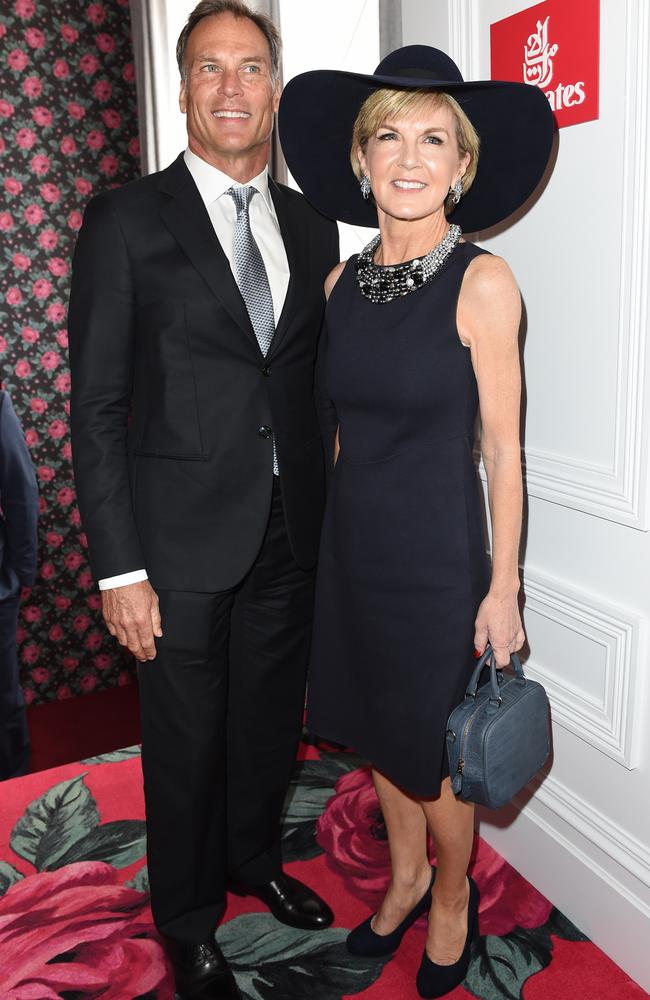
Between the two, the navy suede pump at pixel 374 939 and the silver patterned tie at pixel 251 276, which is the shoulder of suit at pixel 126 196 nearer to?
the silver patterned tie at pixel 251 276

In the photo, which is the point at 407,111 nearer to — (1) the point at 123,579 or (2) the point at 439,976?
(1) the point at 123,579

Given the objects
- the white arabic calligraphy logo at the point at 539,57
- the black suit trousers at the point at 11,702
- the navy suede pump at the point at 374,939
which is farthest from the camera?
the black suit trousers at the point at 11,702

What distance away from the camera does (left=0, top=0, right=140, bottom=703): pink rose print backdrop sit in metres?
4.01

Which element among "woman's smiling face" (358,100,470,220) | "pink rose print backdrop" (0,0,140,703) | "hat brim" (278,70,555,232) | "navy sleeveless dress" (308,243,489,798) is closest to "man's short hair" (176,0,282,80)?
"hat brim" (278,70,555,232)

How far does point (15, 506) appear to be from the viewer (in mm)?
3385

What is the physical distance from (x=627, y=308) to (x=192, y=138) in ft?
3.18

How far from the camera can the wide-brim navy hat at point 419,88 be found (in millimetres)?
1654

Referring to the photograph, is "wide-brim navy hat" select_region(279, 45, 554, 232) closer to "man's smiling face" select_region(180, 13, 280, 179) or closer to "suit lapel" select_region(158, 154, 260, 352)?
"man's smiling face" select_region(180, 13, 280, 179)

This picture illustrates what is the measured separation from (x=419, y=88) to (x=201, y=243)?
1.68ft

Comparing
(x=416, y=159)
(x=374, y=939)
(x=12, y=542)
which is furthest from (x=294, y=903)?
(x=12, y=542)

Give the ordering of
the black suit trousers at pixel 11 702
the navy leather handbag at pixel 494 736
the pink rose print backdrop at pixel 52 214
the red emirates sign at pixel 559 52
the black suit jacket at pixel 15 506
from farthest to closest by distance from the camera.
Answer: the pink rose print backdrop at pixel 52 214, the black suit trousers at pixel 11 702, the black suit jacket at pixel 15 506, the red emirates sign at pixel 559 52, the navy leather handbag at pixel 494 736

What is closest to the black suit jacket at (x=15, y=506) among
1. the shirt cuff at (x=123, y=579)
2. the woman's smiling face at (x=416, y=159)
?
the shirt cuff at (x=123, y=579)

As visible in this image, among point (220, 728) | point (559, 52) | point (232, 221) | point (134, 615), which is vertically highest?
point (559, 52)

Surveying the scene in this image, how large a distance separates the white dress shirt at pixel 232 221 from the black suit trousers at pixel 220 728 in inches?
9.0
